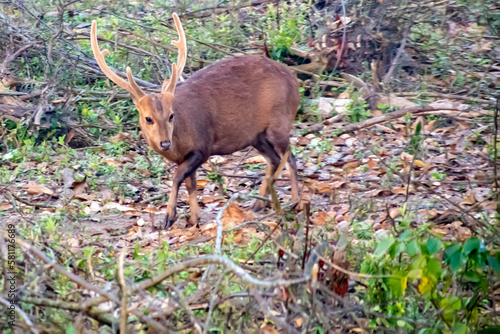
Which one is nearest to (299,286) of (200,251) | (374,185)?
(200,251)

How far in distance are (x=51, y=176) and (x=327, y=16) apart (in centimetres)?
499

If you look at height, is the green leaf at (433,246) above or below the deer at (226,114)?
above

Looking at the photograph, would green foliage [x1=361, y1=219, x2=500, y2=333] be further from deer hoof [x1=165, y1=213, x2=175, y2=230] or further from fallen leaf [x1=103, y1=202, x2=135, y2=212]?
fallen leaf [x1=103, y1=202, x2=135, y2=212]

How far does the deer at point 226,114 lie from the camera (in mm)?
6223

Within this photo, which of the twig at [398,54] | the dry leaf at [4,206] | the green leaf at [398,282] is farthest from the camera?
the twig at [398,54]

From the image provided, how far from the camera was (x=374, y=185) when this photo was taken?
21.9ft

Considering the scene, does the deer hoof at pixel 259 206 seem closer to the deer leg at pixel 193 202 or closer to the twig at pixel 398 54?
the deer leg at pixel 193 202

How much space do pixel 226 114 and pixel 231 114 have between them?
0.06m

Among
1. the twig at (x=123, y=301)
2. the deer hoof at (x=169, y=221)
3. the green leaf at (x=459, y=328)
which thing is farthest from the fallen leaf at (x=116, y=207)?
the green leaf at (x=459, y=328)

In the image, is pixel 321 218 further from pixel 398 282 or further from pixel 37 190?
pixel 37 190

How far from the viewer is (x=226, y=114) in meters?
6.70

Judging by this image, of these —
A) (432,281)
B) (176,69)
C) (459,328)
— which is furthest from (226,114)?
(459,328)

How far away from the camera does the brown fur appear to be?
628 centimetres

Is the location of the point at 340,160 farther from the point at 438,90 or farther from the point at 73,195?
the point at 73,195
